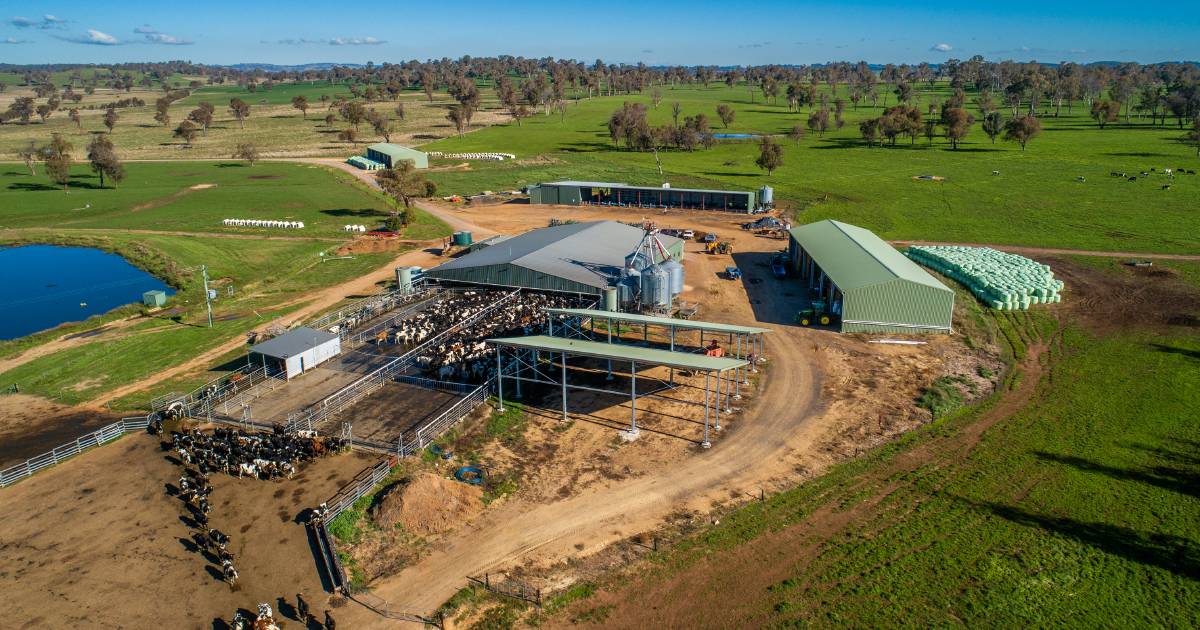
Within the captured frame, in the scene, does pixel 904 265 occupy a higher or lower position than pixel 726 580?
higher

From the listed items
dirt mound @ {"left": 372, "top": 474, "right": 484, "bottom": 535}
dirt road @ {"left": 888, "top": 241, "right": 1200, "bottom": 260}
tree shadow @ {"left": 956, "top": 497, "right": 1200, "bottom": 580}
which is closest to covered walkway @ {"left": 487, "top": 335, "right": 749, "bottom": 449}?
dirt mound @ {"left": 372, "top": 474, "right": 484, "bottom": 535}

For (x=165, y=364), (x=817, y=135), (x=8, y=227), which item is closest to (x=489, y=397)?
(x=165, y=364)

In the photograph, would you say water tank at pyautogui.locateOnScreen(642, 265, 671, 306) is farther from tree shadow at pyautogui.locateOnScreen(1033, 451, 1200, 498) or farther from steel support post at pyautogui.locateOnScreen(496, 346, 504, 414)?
tree shadow at pyautogui.locateOnScreen(1033, 451, 1200, 498)

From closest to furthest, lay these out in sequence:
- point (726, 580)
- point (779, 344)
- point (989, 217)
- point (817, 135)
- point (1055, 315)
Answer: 1. point (726, 580)
2. point (779, 344)
3. point (1055, 315)
4. point (989, 217)
5. point (817, 135)

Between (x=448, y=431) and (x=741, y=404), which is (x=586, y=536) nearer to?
(x=448, y=431)

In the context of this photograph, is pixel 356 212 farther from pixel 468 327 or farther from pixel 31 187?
pixel 31 187

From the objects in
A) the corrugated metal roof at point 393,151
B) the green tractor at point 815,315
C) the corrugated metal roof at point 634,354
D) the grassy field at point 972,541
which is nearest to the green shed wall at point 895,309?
the green tractor at point 815,315

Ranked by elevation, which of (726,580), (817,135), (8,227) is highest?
(817,135)

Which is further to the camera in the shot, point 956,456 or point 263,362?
point 263,362
